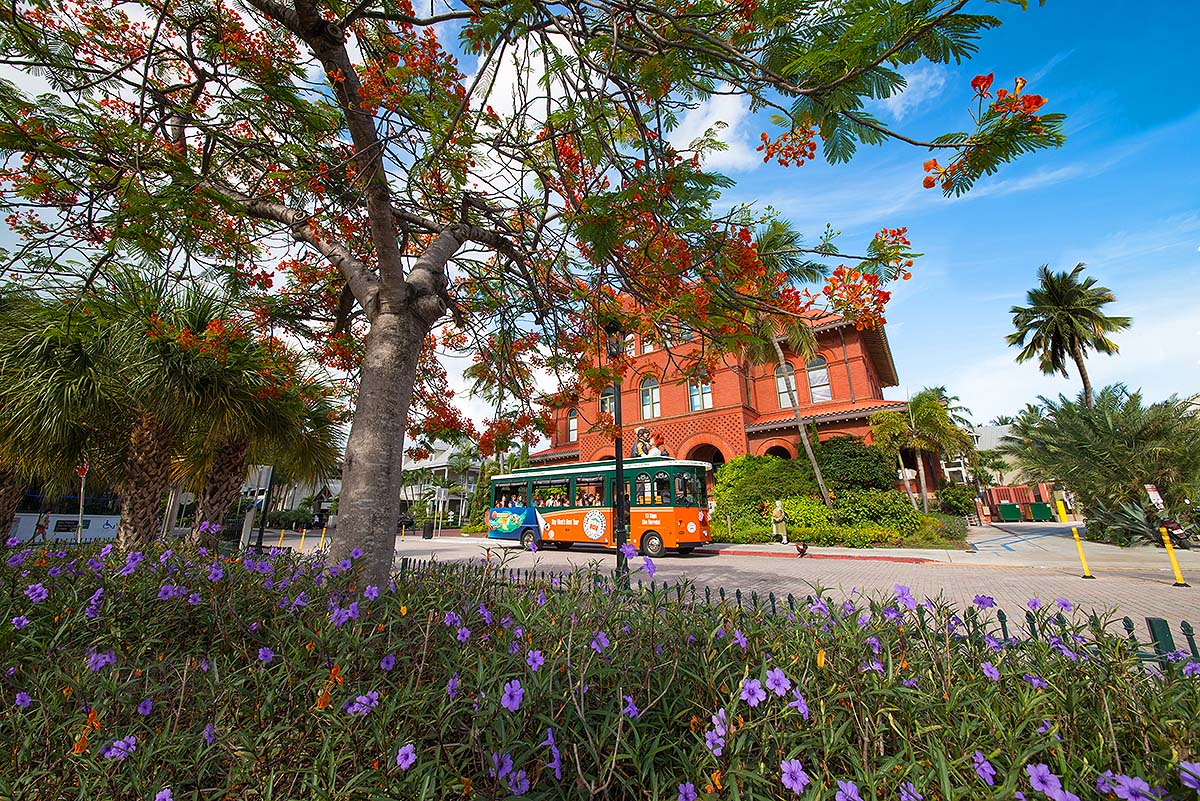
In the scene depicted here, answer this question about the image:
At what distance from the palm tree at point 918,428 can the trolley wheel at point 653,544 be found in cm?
1109

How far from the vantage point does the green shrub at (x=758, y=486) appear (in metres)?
20.6

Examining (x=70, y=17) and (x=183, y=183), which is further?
(x=70, y=17)

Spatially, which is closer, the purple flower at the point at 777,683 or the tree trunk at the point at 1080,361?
the purple flower at the point at 777,683

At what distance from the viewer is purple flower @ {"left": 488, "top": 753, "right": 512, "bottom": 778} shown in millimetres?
1396

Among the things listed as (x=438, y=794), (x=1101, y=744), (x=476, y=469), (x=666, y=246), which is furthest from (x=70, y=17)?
(x=476, y=469)

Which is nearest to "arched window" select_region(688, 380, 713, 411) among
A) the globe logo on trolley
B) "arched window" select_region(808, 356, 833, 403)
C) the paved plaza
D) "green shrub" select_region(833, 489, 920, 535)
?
"arched window" select_region(808, 356, 833, 403)

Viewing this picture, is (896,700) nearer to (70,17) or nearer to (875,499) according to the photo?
(70,17)

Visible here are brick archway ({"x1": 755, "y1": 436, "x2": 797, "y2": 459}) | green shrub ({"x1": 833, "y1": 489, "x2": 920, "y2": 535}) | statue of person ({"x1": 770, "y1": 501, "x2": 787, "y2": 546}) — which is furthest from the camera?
brick archway ({"x1": 755, "y1": 436, "x2": 797, "y2": 459})

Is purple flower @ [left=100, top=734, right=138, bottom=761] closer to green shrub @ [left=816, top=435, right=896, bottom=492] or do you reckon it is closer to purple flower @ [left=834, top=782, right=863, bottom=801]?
purple flower @ [left=834, top=782, right=863, bottom=801]

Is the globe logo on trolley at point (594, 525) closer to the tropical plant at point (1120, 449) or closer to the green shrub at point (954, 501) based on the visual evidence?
the tropical plant at point (1120, 449)

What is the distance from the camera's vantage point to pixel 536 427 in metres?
6.55

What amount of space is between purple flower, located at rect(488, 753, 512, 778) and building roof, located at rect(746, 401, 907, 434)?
73.4 ft

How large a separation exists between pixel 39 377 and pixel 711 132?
8.23 meters

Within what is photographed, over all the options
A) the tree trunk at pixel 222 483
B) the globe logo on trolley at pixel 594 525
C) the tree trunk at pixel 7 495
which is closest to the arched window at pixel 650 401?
the globe logo on trolley at pixel 594 525
